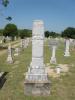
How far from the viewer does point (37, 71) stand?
11070 millimetres

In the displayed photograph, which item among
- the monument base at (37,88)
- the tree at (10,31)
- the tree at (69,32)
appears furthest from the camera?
the tree at (69,32)

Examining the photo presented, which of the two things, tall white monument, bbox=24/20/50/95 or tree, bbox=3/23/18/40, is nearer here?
tall white monument, bbox=24/20/50/95

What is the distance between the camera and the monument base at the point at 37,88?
35.1 feet

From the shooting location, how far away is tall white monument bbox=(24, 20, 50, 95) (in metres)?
10.7

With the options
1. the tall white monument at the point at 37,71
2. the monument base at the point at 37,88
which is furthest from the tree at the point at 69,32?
the monument base at the point at 37,88

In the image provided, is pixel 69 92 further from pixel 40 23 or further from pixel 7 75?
pixel 7 75

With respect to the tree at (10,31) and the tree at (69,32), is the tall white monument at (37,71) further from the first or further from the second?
the tree at (69,32)

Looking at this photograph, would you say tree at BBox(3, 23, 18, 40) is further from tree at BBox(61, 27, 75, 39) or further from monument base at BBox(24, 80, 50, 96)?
monument base at BBox(24, 80, 50, 96)

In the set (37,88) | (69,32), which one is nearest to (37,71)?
(37,88)

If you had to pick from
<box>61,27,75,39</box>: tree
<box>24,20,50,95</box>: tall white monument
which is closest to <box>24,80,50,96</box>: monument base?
<box>24,20,50,95</box>: tall white monument

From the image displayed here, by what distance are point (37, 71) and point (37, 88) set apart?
2.28 feet

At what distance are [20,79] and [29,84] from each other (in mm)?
3287

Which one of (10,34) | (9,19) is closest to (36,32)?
(9,19)

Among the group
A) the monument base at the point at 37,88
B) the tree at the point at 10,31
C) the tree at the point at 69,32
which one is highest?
the monument base at the point at 37,88
